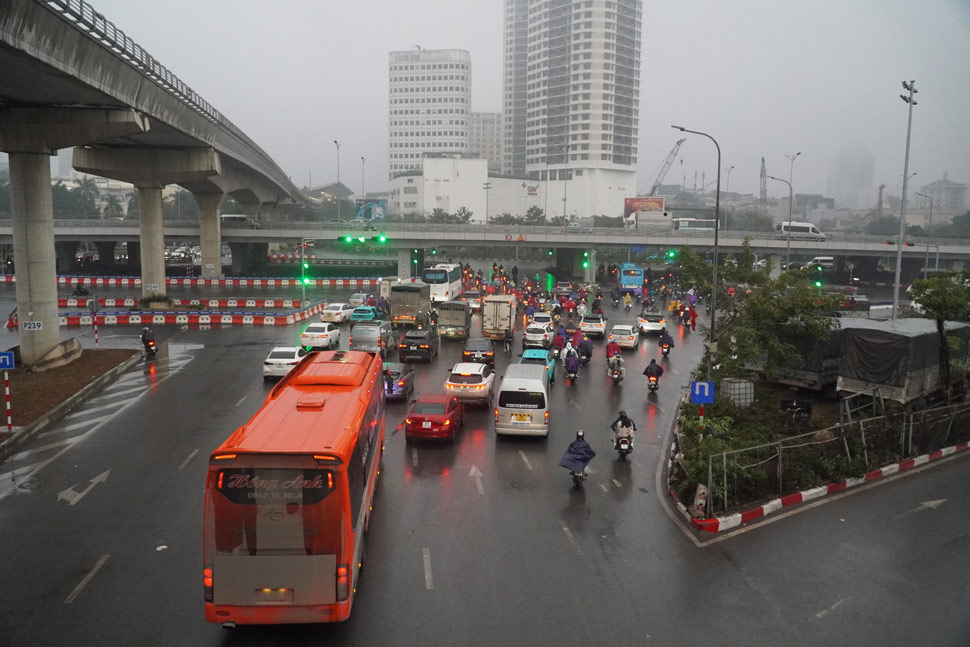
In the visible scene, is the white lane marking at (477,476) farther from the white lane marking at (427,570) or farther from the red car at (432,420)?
the white lane marking at (427,570)

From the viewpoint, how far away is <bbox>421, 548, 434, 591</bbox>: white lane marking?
10.9m

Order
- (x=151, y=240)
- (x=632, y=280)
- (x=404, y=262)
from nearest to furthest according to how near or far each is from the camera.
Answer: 1. (x=151, y=240)
2. (x=632, y=280)
3. (x=404, y=262)

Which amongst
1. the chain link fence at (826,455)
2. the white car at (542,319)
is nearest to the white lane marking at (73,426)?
the chain link fence at (826,455)

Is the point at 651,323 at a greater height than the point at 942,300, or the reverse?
the point at 942,300

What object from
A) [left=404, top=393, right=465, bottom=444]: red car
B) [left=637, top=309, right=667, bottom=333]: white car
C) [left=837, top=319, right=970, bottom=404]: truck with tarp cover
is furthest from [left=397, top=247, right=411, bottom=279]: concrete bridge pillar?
[left=404, top=393, right=465, bottom=444]: red car

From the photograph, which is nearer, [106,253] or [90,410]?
[90,410]

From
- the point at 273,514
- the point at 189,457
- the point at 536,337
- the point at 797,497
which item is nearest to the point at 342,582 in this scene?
the point at 273,514

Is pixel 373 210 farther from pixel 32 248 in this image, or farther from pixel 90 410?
pixel 90 410

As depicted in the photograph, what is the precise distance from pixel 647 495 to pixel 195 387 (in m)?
17.2

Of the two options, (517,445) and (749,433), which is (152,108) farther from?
(749,433)

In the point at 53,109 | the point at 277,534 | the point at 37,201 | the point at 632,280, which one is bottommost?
the point at 632,280

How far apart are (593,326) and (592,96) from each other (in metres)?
136

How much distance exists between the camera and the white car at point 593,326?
40.4m

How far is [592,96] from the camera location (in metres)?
165
